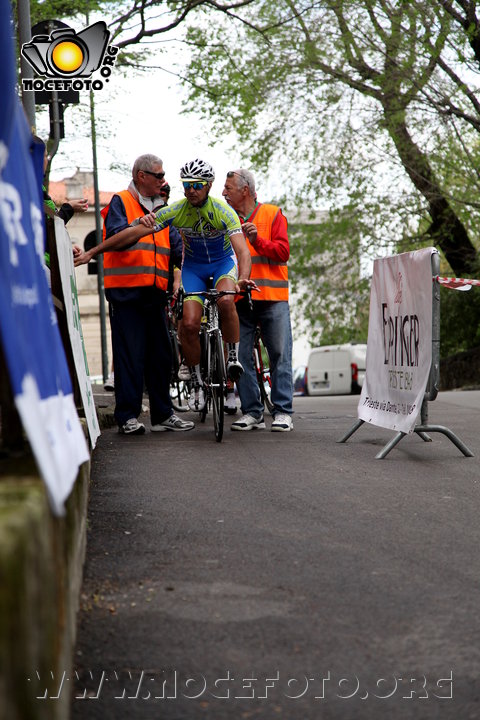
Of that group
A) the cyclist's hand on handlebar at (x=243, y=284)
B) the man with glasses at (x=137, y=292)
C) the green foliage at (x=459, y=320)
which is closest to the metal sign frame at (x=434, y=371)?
→ the cyclist's hand on handlebar at (x=243, y=284)

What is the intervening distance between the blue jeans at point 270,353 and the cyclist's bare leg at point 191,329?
2.31 ft

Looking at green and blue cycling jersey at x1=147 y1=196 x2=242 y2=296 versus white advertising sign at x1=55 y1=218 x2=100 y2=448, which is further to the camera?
green and blue cycling jersey at x1=147 y1=196 x2=242 y2=296

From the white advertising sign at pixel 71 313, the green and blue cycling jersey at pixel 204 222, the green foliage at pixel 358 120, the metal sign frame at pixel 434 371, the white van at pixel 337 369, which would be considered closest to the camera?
the white advertising sign at pixel 71 313

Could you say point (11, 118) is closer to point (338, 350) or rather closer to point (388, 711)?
point (388, 711)

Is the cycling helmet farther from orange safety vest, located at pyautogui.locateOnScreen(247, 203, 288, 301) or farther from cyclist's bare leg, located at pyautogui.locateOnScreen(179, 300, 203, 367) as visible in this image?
orange safety vest, located at pyautogui.locateOnScreen(247, 203, 288, 301)

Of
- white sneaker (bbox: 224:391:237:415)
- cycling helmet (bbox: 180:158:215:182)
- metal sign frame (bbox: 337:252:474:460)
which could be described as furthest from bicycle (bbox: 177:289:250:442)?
white sneaker (bbox: 224:391:237:415)

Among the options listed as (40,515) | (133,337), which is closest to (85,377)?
(133,337)

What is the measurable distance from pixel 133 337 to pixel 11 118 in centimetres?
617

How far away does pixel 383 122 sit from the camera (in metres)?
25.5

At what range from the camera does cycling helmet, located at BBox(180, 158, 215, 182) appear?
8484 mm

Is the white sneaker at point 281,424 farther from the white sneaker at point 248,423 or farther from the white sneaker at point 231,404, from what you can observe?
the white sneaker at point 231,404

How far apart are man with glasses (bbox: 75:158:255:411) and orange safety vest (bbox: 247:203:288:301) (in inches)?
21.2

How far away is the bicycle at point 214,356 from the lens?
8414 mm

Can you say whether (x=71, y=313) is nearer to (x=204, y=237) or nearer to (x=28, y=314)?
(x=204, y=237)
